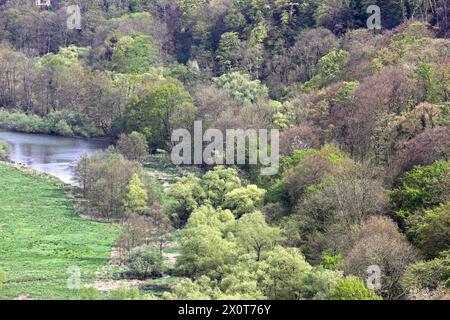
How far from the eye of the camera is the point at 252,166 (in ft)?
173

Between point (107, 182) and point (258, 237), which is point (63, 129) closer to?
point (107, 182)

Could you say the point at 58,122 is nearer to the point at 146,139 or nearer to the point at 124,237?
the point at 146,139

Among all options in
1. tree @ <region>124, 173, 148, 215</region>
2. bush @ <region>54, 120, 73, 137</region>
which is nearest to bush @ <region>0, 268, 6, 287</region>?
tree @ <region>124, 173, 148, 215</region>

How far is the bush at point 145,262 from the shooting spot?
39250mm

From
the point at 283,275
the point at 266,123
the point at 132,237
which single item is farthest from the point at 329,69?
the point at 283,275

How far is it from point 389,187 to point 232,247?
8782 mm

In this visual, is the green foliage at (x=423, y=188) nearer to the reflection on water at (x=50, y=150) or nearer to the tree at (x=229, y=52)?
the reflection on water at (x=50, y=150)

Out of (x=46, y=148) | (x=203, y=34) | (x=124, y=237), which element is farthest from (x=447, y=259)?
(x=203, y=34)

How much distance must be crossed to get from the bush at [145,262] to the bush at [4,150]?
31171 mm

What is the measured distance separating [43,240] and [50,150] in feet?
89.2

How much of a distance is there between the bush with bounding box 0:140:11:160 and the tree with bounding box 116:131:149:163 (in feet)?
31.6

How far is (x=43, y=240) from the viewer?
152 feet

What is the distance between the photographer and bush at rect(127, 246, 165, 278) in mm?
39250

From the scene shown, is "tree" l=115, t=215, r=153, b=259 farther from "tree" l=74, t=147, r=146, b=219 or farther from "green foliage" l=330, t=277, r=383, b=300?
"green foliage" l=330, t=277, r=383, b=300
